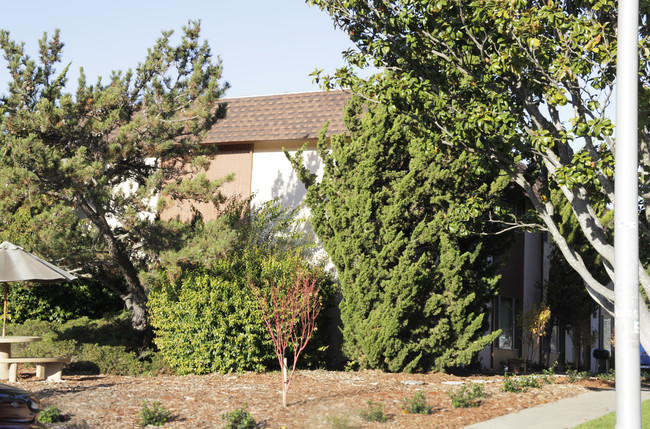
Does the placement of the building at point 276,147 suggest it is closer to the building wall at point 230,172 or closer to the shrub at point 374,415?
the building wall at point 230,172

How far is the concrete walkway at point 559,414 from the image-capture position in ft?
35.4

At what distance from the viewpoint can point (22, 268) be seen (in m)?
14.1

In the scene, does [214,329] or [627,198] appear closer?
[627,198]

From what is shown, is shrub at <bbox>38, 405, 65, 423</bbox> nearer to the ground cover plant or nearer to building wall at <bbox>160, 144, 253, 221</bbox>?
the ground cover plant

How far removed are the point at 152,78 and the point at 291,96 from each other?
6.63 metres

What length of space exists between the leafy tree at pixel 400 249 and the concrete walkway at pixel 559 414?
3.07m

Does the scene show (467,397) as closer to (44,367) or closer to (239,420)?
(239,420)

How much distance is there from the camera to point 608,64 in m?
11.4

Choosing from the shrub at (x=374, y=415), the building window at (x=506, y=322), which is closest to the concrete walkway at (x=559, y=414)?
the shrub at (x=374, y=415)

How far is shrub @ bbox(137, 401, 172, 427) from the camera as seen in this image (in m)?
10.1

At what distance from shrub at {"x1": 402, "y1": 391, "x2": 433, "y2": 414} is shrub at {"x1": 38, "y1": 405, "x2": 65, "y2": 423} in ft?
15.9

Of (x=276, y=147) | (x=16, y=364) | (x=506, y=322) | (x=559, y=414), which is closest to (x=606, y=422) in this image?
(x=559, y=414)

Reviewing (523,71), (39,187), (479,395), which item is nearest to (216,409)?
(479,395)

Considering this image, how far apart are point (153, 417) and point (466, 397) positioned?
16.4 feet
